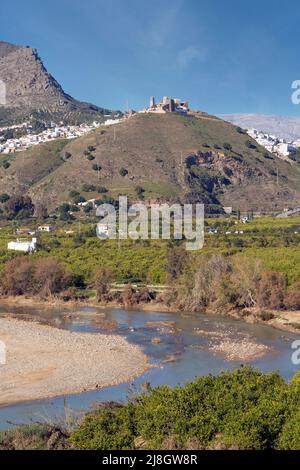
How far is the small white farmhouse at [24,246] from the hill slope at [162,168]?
29080 mm

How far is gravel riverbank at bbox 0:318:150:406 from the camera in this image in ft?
91.1

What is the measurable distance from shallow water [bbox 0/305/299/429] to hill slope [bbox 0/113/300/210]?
47.7m

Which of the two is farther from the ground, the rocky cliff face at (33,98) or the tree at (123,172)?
the rocky cliff face at (33,98)

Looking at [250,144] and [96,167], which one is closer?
[96,167]

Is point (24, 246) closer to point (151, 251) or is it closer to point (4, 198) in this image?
point (151, 251)

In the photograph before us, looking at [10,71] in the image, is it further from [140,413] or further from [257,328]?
[140,413]

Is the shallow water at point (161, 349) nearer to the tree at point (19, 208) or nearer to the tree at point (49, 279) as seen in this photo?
the tree at point (49, 279)

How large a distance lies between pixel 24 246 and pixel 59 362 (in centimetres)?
3255

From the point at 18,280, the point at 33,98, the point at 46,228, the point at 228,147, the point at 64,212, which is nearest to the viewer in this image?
the point at 18,280

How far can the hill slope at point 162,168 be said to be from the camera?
329 feet

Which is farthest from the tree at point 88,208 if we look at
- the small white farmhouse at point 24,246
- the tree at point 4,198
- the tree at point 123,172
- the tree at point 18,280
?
the tree at point 18,280

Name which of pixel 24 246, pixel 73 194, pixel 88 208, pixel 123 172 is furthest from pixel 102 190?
pixel 24 246

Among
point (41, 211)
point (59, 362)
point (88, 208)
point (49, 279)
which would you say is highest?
point (88, 208)

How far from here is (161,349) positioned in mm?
34938
